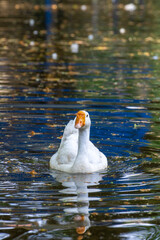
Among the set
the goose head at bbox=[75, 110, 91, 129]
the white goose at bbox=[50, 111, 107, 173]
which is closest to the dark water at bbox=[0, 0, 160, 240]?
the white goose at bbox=[50, 111, 107, 173]

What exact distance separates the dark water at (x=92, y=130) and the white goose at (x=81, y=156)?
0.55 ft

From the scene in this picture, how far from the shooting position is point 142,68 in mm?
19328

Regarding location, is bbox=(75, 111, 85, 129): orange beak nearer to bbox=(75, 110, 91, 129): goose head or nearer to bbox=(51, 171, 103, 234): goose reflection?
bbox=(75, 110, 91, 129): goose head

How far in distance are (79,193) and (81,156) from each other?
123cm

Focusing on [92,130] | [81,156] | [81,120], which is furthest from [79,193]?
[92,130]

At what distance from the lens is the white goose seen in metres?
9.95

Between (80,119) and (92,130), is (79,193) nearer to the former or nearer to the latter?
(80,119)

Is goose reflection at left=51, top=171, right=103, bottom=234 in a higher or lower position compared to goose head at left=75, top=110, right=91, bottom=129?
lower

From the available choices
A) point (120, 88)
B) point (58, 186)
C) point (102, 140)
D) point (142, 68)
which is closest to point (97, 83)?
point (120, 88)

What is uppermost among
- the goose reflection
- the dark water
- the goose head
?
the goose head

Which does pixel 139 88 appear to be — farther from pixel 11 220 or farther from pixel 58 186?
pixel 11 220

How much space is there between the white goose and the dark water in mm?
169

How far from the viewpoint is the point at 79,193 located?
8.86 metres

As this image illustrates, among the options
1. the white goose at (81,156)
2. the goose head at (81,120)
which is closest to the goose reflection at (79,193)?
the white goose at (81,156)
